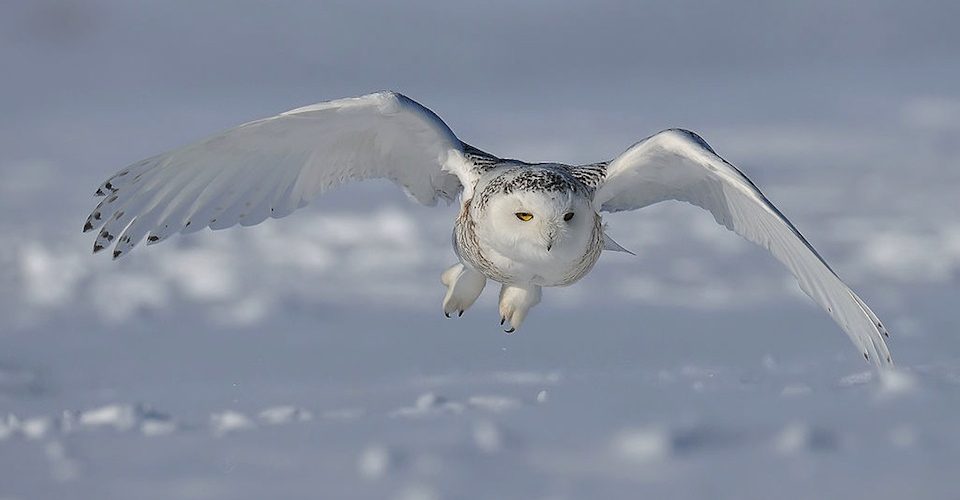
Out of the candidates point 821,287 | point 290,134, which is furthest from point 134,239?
point 821,287

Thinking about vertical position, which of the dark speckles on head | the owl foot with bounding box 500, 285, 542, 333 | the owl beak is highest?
the dark speckles on head

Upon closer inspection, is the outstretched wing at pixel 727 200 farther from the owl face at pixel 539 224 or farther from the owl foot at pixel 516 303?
the owl foot at pixel 516 303

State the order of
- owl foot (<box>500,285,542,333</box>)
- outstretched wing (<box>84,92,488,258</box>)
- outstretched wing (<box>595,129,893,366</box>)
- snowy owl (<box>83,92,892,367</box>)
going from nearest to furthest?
outstretched wing (<box>595,129,893,366</box>) < snowy owl (<box>83,92,892,367</box>) < outstretched wing (<box>84,92,488,258</box>) < owl foot (<box>500,285,542,333</box>)

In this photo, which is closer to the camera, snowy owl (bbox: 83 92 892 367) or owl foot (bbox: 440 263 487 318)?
snowy owl (bbox: 83 92 892 367)

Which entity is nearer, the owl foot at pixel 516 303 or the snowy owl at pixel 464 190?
the snowy owl at pixel 464 190

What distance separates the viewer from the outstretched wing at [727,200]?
13.3 ft

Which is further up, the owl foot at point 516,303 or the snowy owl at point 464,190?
the snowy owl at point 464,190

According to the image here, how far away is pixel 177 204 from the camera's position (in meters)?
4.65

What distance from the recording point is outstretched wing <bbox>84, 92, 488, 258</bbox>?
4527 millimetres

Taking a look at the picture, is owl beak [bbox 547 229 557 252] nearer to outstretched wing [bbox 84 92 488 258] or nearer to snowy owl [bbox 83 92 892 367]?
snowy owl [bbox 83 92 892 367]

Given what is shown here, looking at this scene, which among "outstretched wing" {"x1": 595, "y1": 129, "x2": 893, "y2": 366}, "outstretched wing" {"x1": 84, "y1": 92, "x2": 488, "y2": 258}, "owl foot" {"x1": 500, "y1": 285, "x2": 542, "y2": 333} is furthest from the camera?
"owl foot" {"x1": 500, "y1": 285, "x2": 542, "y2": 333}

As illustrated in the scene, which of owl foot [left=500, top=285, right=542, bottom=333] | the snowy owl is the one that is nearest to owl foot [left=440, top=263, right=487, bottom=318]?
the snowy owl

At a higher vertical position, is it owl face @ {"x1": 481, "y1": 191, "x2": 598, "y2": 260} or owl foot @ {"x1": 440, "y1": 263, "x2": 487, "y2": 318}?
owl face @ {"x1": 481, "y1": 191, "x2": 598, "y2": 260}

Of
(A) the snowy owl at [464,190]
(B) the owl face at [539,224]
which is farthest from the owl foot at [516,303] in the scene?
(B) the owl face at [539,224]
